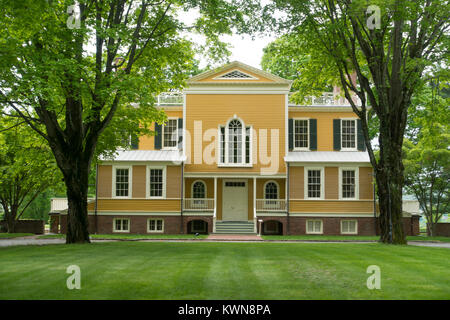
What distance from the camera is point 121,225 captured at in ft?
93.6

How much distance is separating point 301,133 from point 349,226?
646cm

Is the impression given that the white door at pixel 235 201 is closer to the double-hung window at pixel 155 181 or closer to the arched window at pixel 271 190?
the arched window at pixel 271 190

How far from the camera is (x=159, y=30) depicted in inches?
733

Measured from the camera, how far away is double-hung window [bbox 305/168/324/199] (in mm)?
28703

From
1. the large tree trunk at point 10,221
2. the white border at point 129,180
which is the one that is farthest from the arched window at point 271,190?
the large tree trunk at point 10,221

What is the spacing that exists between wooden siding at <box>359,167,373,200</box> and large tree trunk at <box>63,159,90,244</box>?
666 inches

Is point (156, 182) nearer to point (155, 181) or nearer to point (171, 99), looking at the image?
point (155, 181)

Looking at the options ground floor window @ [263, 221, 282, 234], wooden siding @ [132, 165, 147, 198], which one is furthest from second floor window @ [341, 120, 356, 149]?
wooden siding @ [132, 165, 147, 198]

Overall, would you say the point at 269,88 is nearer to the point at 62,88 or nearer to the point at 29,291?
the point at 62,88

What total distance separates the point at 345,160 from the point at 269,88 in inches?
246

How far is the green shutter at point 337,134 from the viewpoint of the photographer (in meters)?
30.3

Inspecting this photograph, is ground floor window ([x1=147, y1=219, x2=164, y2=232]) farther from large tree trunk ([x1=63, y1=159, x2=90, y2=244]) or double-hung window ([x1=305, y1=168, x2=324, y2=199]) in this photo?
large tree trunk ([x1=63, y1=159, x2=90, y2=244])

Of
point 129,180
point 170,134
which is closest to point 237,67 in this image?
point 170,134

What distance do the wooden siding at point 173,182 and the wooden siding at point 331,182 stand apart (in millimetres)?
8747
